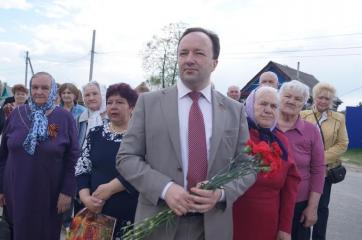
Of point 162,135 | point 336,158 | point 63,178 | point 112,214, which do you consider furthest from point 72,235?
point 336,158

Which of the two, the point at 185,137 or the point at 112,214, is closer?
the point at 185,137

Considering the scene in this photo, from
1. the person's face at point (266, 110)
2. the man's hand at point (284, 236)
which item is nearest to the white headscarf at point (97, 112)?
the person's face at point (266, 110)

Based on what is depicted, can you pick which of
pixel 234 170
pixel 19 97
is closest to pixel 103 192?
pixel 234 170

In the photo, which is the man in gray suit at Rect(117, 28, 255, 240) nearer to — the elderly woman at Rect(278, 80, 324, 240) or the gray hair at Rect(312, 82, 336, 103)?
the elderly woman at Rect(278, 80, 324, 240)

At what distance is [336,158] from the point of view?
4.80 metres

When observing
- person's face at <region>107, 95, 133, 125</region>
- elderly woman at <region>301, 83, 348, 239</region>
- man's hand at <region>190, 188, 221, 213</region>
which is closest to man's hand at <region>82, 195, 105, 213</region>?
person's face at <region>107, 95, 133, 125</region>

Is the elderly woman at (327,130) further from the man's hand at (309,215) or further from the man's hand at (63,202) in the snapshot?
the man's hand at (63,202)

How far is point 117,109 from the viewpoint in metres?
3.28

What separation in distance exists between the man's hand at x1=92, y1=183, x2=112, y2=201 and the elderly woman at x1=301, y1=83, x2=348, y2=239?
2.81 m

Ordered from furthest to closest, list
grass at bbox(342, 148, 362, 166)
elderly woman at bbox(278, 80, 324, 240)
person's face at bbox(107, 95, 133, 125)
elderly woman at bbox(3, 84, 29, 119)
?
1. grass at bbox(342, 148, 362, 166)
2. elderly woman at bbox(3, 84, 29, 119)
3. elderly woman at bbox(278, 80, 324, 240)
4. person's face at bbox(107, 95, 133, 125)

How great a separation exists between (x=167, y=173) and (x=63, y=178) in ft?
6.35

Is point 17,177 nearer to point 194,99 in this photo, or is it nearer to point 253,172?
point 194,99

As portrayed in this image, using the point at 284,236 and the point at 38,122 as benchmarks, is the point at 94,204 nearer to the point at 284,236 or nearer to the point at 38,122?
the point at 38,122

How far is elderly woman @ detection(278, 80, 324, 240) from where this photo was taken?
12.0 feet
